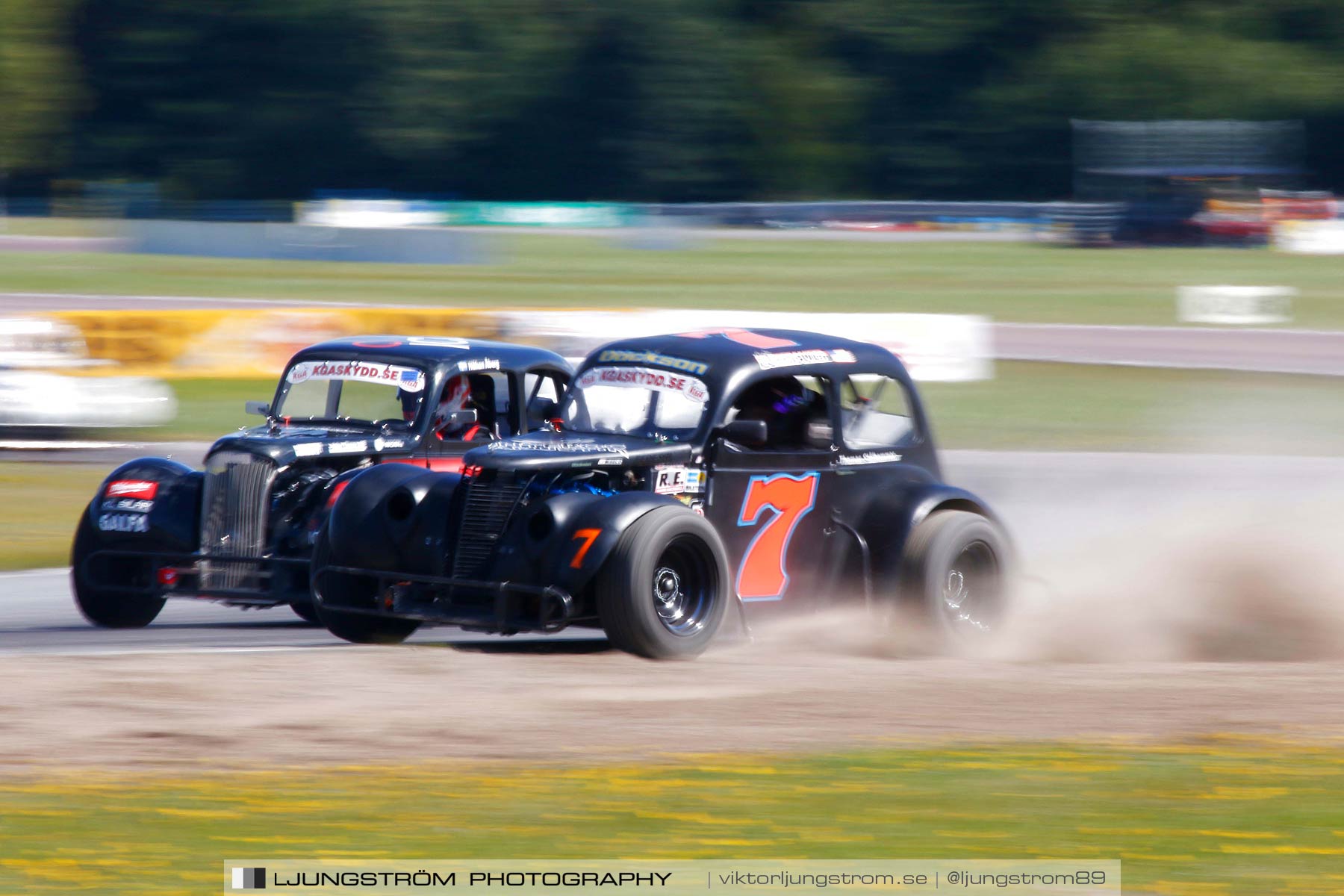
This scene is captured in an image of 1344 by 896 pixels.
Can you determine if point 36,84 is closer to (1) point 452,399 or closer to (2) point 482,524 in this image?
(1) point 452,399

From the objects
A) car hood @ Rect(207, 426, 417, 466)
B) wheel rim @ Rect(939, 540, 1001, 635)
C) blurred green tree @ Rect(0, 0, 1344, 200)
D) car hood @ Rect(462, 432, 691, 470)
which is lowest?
wheel rim @ Rect(939, 540, 1001, 635)

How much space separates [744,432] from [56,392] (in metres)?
11.2

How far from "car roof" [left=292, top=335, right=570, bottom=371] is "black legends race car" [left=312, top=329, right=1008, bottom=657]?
1.89 m

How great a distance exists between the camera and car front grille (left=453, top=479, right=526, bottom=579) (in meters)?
8.83

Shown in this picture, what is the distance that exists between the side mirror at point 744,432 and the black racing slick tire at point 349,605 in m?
1.80

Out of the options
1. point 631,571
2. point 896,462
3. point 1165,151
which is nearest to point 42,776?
point 631,571

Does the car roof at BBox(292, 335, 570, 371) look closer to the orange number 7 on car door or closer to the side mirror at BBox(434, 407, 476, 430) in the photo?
the side mirror at BBox(434, 407, 476, 430)

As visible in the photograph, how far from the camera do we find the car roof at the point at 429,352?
11422 mm

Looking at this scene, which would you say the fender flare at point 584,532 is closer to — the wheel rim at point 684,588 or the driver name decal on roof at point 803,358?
the wheel rim at point 684,588

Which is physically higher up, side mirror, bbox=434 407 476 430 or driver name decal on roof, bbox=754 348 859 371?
driver name decal on roof, bbox=754 348 859 371

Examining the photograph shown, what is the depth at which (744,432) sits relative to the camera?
9.10m

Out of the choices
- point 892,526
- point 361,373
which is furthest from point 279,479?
point 892,526

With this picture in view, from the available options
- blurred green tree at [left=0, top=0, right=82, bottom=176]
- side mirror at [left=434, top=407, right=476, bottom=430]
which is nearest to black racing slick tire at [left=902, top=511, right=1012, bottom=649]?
side mirror at [left=434, top=407, right=476, bottom=430]

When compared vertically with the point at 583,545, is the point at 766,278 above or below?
above
